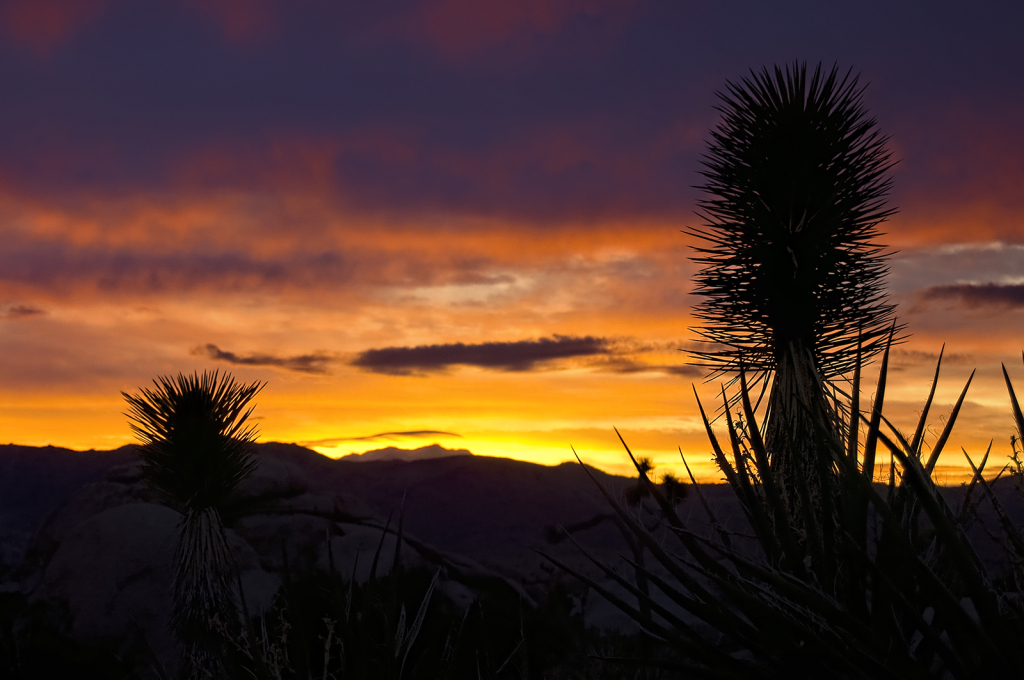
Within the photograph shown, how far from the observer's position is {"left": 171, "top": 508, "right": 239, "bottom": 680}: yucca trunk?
9047 millimetres

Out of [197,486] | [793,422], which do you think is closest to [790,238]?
[793,422]

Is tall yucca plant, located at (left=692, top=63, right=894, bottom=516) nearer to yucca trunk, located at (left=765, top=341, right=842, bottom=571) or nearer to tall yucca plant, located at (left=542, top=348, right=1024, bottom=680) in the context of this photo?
yucca trunk, located at (left=765, top=341, right=842, bottom=571)

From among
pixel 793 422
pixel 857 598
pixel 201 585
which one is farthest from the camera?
pixel 201 585

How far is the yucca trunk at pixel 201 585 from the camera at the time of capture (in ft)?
29.7

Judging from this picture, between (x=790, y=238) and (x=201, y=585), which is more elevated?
(x=790, y=238)

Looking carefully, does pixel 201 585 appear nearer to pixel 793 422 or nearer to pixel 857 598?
pixel 793 422

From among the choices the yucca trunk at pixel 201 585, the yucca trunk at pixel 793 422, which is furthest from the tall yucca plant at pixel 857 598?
the yucca trunk at pixel 201 585

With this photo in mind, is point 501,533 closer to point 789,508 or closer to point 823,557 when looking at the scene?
point 789,508

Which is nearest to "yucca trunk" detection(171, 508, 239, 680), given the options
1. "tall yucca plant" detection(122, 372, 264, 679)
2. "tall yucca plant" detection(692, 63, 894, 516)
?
"tall yucca plant" detection(122, 372, 264, 679)

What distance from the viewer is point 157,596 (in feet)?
46.5

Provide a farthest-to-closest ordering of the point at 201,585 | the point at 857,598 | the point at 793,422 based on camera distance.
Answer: the point at 201,585 → the point at 793,422 → the point at 857,598

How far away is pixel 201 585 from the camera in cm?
906

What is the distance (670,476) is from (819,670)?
15979 mm

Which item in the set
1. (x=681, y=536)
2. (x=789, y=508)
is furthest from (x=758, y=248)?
(x=681, y=536)
